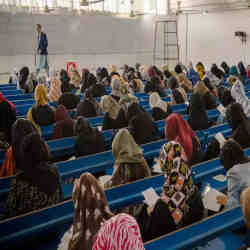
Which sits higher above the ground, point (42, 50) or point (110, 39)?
point (110, 39)

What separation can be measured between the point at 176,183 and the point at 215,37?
56.6ft

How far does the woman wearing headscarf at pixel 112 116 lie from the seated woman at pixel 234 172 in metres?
3.06

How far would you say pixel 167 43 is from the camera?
2025cm

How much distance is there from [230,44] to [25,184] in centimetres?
1683

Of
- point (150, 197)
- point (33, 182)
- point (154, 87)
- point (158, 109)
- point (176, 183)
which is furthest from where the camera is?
point (154, 87)

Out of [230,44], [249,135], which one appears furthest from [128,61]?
[249,135]

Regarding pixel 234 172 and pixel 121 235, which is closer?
pixel 121 235

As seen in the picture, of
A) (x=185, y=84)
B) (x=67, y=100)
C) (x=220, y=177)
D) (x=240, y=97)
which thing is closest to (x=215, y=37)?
(x=185, y=84)

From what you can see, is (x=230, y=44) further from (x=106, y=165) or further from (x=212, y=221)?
(x=212, y=221)

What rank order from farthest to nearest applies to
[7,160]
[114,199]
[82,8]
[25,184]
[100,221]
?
1. [82,8]
2. [7,160]
3. [114,199]
4. [25,184]
5. [100,221]

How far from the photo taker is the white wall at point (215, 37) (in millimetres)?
17906

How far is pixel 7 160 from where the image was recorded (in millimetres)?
4141

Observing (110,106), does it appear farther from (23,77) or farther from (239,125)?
(23,77)

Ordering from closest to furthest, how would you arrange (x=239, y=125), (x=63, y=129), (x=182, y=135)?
(x=182, y=135) → (x=239, y=125) → (x=63, y=129)
